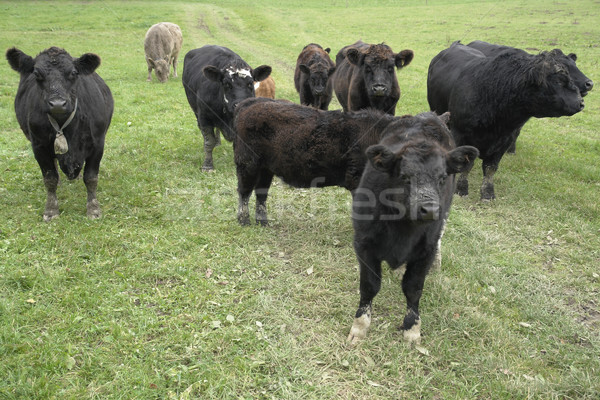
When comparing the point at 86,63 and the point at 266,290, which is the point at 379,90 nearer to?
the point at 266,290

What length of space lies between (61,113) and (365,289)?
13.0 ft

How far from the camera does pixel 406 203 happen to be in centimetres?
339

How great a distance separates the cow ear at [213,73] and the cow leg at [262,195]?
8.32 ft

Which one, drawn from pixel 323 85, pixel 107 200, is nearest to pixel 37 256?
pixel 107 200

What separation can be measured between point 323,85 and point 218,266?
5.60 metres

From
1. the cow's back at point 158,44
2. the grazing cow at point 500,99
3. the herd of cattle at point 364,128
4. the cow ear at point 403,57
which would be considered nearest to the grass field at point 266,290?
the herd of cattle at point 364,128

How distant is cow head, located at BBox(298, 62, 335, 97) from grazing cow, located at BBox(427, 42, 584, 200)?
277cm

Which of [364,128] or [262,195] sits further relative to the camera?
[262,195]

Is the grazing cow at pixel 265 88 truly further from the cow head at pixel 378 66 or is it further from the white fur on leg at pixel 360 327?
the white fur on leg at pixel 360 327

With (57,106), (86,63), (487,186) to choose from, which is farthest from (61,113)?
(487,186)

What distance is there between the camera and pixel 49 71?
17.3 ft

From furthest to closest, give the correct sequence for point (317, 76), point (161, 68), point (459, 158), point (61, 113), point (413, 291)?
point (161, 68) < point (317, 76) < point (61, 113) < point (413, 291) < point (459, 158)

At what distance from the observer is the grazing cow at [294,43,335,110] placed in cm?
948

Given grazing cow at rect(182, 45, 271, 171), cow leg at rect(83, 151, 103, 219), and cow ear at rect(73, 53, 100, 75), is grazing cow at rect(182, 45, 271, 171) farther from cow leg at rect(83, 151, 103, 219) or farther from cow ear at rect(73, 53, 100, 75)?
cow leg at rect(83, 151, 103, 219)
